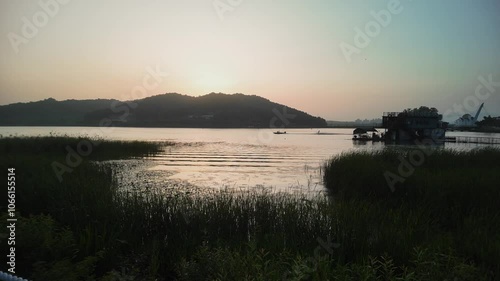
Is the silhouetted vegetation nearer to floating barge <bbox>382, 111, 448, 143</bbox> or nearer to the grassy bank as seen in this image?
the grassy bank

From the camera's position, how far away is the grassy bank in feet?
21.0

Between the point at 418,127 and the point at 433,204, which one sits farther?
the point at 418,127

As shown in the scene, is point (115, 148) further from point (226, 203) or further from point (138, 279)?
point (138, 279)

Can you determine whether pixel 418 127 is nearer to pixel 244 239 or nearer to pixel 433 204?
pixel 433 204

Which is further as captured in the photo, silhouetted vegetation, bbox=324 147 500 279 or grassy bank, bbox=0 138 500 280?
silhouetted vegetation, bbox=324 147 500 279

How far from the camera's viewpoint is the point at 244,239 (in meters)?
9.73

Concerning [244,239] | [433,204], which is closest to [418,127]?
[433,204]

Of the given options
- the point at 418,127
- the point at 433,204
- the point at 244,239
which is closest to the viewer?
the point at 244,239

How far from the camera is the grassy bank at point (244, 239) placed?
639 cm

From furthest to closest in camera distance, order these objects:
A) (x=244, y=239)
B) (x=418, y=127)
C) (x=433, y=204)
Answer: (x=418, y=127) < (x=433, y=204) < (x=244, y=239)

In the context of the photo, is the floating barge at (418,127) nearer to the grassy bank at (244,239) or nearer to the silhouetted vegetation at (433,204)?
the silhouetted vegetation at (433,204)

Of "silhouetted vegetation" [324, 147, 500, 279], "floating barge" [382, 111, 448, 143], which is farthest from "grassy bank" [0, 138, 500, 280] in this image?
"floating barge" [382, 111, 448, 143]

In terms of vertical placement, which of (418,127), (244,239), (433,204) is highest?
(418,127)

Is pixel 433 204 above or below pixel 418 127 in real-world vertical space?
below
